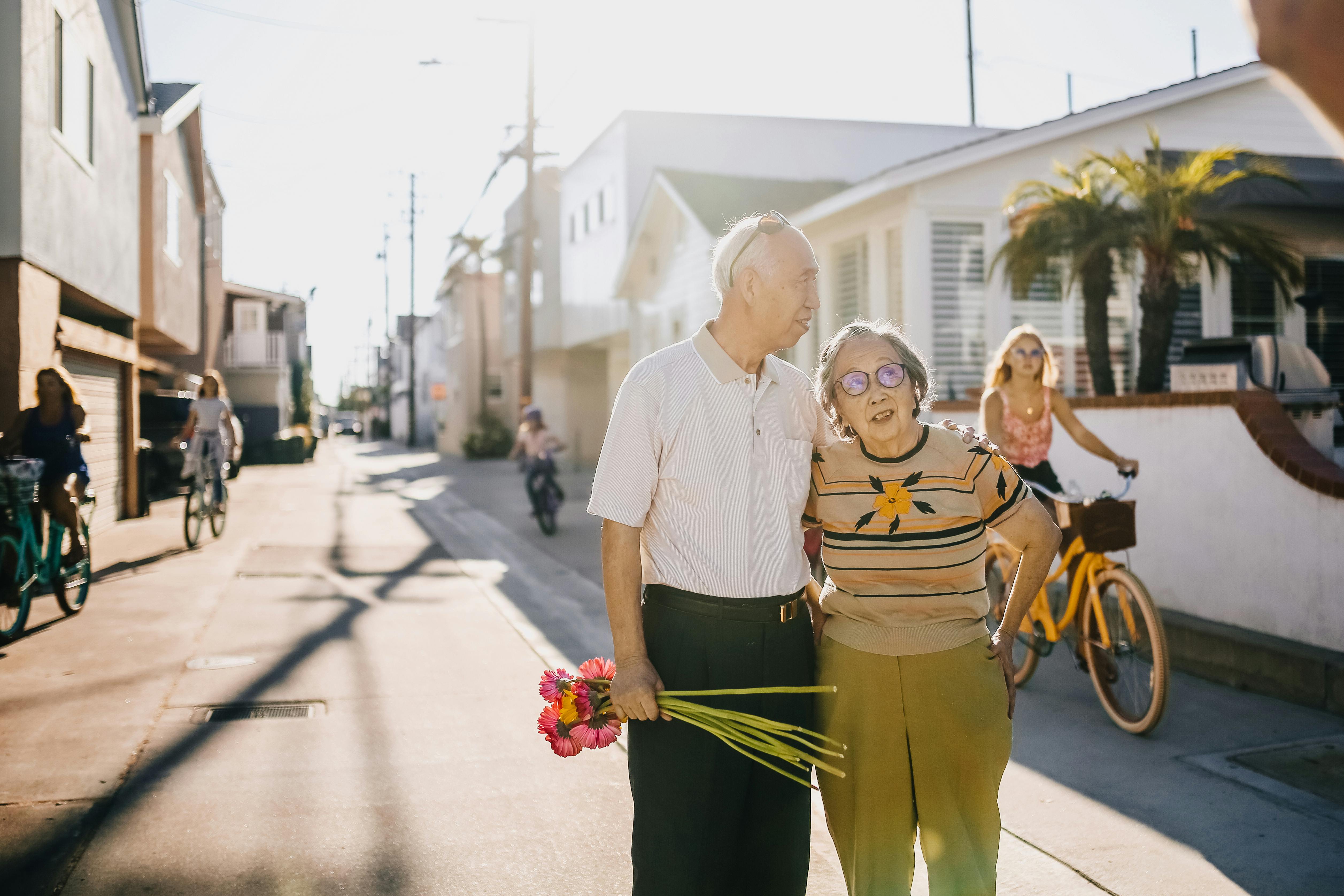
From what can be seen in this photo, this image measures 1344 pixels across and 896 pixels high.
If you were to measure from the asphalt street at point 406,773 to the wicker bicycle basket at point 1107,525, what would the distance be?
2.95ft

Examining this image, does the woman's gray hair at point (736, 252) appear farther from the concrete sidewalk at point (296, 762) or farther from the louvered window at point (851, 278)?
the louvered window at point (851, 278)

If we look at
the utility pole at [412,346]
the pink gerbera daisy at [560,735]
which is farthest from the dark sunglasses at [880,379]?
the utility pole at [412,346]

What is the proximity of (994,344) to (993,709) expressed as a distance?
437 inches

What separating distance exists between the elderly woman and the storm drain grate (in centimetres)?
376

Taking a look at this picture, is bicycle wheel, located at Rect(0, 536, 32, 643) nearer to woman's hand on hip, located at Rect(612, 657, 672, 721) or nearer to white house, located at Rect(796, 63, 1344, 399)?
woman's hand on hip, located at Rect(612, 657, 672, 721)

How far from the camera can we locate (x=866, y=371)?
2732mm

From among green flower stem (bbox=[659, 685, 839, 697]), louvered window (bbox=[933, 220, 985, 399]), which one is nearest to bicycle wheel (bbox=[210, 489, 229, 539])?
louvered window (bbox=[933, 220, 985, 399])

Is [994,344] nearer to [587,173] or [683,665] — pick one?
[683,665]

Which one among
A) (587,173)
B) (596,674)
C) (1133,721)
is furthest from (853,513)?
(587,173)

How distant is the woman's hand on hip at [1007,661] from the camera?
2.72 metres

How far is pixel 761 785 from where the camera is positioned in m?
2.64

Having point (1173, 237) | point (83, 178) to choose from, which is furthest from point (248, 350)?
point (1173, 237)

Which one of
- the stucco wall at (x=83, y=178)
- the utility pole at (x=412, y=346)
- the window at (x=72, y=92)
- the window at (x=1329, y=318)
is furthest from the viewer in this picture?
the utility pole at (x=412, y=346)

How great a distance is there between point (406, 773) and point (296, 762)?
0.53 metres
